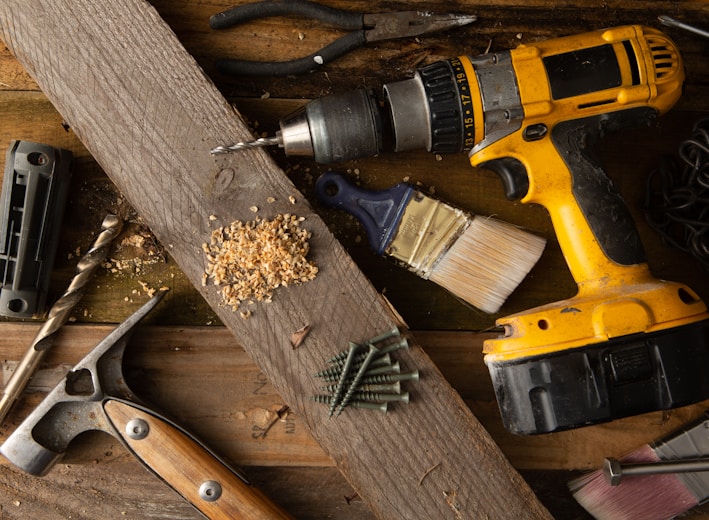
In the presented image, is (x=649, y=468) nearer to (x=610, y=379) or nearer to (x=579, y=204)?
(x=610, y=379)

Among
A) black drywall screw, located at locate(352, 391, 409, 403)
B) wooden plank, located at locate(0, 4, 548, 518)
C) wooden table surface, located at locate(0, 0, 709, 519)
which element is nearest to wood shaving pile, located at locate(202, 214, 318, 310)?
wooden plank, located at locate(0, 4, 548, 518)

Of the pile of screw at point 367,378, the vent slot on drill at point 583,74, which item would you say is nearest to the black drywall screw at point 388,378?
the pile of screw at point 367,378

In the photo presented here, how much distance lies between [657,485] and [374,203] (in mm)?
818

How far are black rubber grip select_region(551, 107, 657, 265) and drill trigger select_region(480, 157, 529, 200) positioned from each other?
3.0 inches

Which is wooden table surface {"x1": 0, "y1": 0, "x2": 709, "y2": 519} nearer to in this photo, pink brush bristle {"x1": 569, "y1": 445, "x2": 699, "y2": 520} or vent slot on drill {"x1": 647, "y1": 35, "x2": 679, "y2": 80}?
pink brush bristle {"x1": 569, "y1": 445, "x2": 699, "y2": 520}

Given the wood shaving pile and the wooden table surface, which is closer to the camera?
the wood shaving pile

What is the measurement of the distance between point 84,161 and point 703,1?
136 cm

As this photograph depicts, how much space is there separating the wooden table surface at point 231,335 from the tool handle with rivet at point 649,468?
0.29ft

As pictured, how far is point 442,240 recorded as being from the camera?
1250mm

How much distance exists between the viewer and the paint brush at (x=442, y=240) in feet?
4.09

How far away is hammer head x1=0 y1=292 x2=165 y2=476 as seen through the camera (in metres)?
1.18

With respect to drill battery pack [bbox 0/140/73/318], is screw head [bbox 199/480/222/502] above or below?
below

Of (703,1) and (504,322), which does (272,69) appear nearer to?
(504,322)

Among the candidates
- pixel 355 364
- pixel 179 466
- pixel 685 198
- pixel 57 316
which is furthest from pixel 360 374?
pixel 685 198
